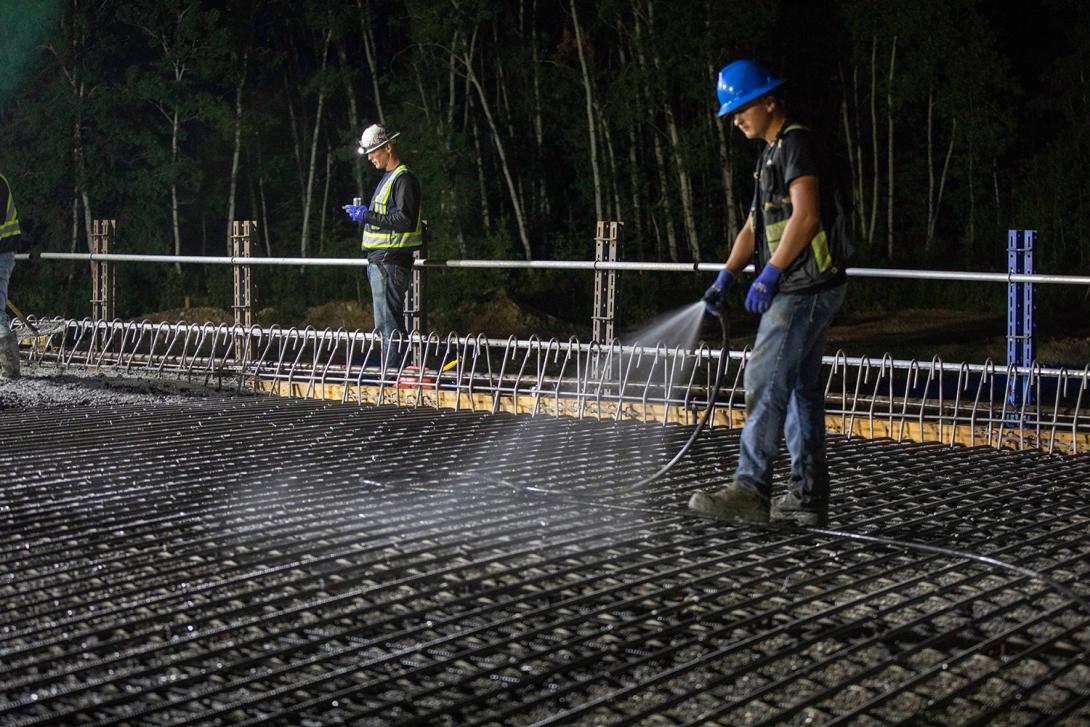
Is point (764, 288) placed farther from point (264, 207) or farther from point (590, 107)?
point (264, 207)

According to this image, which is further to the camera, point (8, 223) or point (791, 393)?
point (8, 223)

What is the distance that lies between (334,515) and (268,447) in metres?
1.75

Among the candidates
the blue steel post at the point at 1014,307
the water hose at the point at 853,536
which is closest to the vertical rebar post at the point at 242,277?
the water hose at the point at 853,536

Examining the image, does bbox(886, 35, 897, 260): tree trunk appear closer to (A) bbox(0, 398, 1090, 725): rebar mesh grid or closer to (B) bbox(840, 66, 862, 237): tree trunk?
(B) bbox(840, 66, 862, 237): tree trunk

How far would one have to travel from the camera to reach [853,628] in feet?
12.4

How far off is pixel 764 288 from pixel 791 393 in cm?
46

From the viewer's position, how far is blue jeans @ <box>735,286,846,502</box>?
5109 millimetres

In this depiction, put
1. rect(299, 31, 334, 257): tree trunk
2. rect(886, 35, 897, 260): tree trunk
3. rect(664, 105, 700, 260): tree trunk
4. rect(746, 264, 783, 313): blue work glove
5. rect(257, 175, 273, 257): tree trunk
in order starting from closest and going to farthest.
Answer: rect(746, 264, 783, 313): blue work glove
rect(664, 105, 700, 260): tree trunk
rect(886, 35, 897, 260): tree trunk
rect(299, 31, 334, 257): tree trunk
rect(257, 175, 273, 257): tree trunk

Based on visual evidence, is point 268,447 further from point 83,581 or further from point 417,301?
point 417,301

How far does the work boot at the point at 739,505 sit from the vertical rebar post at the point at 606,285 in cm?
395

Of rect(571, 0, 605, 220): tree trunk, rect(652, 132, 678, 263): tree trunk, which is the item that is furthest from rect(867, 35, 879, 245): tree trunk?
rect(571, 0, 605, 220): tree trunk

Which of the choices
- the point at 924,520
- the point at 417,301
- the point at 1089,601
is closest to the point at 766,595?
the point at 1089,601

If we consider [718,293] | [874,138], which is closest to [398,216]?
[718,293]

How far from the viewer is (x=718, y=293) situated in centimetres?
524
